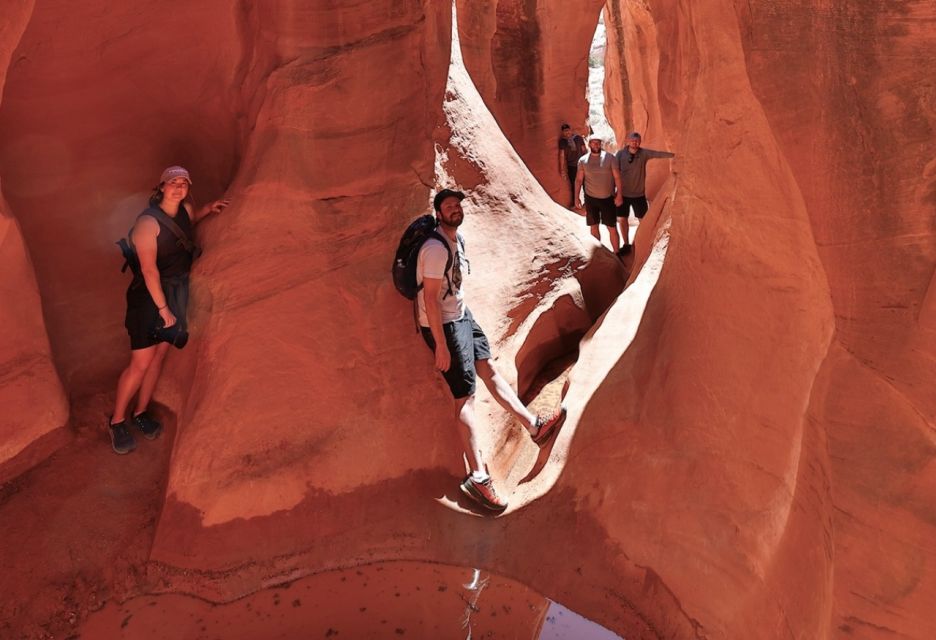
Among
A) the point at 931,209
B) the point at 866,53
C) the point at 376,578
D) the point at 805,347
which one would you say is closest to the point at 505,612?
the point at 376,578

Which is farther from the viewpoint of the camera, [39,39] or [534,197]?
[534,197]

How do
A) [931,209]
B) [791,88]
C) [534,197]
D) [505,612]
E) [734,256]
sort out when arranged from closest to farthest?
[931,209], [791,88], [734,256], [505,612], [534,197]

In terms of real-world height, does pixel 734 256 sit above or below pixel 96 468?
above

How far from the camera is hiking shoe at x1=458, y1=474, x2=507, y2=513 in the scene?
373 centimetres

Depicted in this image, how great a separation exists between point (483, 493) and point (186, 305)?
5.34 feet

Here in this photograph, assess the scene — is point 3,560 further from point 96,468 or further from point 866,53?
point 866,53

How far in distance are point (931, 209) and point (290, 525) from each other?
2.85m

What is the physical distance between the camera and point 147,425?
12.3ft

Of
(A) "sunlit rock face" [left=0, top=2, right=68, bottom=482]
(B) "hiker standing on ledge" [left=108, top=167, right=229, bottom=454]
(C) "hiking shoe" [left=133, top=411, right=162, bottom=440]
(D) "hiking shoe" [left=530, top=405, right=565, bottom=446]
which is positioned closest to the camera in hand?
(B) "hiker standing on ledge" [left=108, top=167, right=229, bottom=454]

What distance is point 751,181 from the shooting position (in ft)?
10.0

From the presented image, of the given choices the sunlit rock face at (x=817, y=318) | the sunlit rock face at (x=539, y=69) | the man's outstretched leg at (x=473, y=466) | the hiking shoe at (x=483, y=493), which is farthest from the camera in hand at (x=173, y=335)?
the sunlit rock face at (x=539, y=69)

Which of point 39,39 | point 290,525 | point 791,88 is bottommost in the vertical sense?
point 290,525

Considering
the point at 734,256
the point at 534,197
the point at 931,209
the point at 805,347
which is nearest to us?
the point at 931,209

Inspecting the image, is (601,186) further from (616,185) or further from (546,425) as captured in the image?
(546,425)
